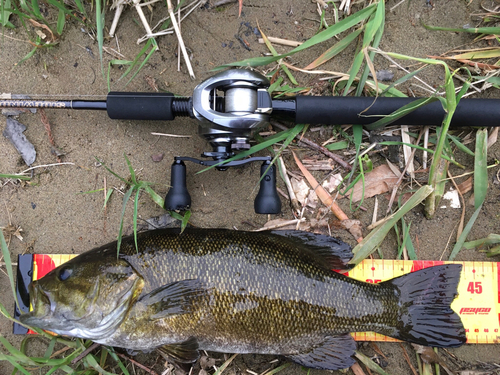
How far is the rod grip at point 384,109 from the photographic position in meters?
2.45

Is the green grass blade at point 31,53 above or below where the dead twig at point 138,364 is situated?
above

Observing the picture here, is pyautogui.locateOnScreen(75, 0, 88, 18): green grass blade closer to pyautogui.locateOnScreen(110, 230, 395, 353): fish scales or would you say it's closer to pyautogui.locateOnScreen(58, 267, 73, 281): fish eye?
pyautogui.locateOnScreen(110, 230, 395, 353): fish scales

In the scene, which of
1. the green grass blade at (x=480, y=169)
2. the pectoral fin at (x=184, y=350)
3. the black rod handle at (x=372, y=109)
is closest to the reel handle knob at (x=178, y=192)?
the black rod handle at (x=372, y=109)

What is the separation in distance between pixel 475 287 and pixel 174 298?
2292 millimetres

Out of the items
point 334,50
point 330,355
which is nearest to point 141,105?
point 334,50

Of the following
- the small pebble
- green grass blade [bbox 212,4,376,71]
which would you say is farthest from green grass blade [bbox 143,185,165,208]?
green grass blade [bbox 212,4,376,71]

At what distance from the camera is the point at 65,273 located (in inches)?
86.3

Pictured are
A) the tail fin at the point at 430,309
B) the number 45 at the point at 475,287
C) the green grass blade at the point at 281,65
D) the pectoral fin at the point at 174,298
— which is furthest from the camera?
the green grass blade at the point at 281,65

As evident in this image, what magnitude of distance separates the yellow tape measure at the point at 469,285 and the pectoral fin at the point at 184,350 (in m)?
1.10

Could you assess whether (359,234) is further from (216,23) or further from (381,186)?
(216,23)

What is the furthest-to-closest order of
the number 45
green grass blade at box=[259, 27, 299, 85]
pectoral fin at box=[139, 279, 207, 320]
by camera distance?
green grass blade at box=[259, 27, 299, 85] < the number 45 < pectoral fin at box=[139, 279, 207, 320]

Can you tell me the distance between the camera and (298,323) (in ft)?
7.36

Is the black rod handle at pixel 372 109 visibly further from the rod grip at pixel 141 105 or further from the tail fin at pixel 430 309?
the tail fin at pixel 430 309

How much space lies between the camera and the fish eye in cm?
218
